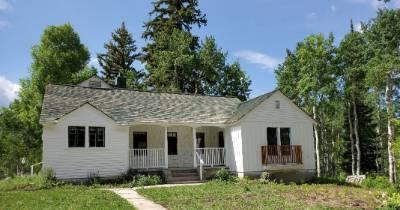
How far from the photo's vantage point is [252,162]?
22.0 metres

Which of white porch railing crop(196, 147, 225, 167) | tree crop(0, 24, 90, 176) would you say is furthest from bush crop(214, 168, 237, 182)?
tree crop(0, 24, 90, 176)

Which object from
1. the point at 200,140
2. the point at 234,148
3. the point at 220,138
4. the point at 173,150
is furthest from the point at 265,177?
the point at 173,150

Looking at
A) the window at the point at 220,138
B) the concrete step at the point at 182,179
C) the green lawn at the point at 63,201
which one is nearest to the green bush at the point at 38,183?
the green lawn at the point at 63,201

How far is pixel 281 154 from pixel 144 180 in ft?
25.7

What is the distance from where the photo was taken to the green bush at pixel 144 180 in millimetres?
19281

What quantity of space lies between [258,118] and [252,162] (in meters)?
2.49

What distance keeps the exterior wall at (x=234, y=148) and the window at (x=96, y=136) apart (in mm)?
7252

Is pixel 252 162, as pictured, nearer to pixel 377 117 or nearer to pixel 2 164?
pixel 377 117

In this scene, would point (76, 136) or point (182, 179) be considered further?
point (182, 179)

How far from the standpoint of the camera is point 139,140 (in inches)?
948

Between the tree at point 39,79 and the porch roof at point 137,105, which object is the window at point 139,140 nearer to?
the porch roof at point 137,105

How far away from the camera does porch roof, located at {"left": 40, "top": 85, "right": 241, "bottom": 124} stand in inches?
854

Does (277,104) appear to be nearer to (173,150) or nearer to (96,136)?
(173,150)

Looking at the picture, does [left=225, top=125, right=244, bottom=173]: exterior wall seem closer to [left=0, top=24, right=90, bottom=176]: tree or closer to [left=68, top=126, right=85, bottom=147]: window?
[left=68, top=126, right=85, bottom=147]: window
